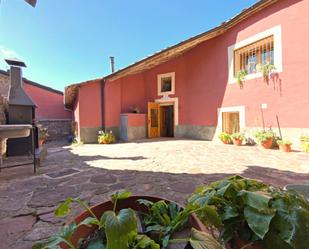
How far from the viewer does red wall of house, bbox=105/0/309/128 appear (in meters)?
5.71

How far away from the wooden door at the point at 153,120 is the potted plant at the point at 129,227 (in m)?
9.23

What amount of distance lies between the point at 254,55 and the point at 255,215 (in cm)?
766

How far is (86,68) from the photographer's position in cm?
1906

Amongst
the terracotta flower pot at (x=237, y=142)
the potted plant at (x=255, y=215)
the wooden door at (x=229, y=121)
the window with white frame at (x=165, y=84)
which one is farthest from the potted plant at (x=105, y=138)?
the potted plant at (x=255, y=215)

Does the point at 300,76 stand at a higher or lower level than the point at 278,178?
higher

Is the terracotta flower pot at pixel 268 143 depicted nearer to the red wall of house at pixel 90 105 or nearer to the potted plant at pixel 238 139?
the potted plant at pixel 238 139

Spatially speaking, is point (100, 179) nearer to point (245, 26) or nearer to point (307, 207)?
point (307, 207)

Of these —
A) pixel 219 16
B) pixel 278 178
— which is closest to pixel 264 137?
pixel 278 178

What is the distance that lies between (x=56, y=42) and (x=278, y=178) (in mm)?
13196

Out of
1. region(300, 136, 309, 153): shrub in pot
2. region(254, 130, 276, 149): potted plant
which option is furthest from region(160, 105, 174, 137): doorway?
region(300, 136, 309, 153): shrub in pot

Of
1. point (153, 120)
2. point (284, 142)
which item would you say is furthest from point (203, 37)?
point (284, 142)

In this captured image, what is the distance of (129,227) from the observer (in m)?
0.69

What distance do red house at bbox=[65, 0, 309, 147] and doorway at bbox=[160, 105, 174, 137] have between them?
61mm

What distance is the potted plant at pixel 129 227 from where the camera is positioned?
2.23 feet
